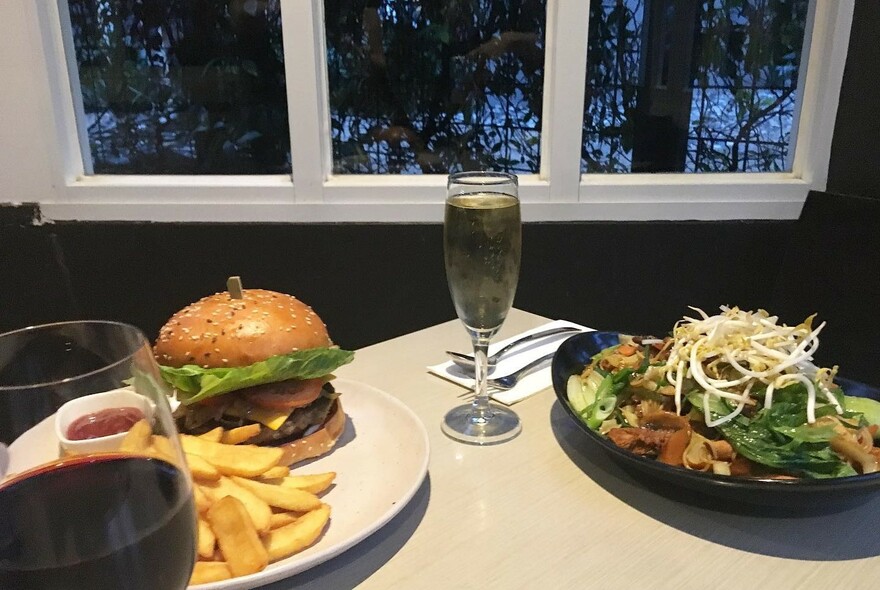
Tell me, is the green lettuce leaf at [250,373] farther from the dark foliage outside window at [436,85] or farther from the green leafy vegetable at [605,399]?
the dark foliage outside window at [436,85]

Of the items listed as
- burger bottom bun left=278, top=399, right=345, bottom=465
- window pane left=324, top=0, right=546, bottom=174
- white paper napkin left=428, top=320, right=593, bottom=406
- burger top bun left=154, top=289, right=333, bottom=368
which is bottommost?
white paper napkin left=428, top=320, right=593, bottom=406

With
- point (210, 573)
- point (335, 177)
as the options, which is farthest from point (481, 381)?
point (335, 177)

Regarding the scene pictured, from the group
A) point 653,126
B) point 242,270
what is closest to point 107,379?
point 242,270

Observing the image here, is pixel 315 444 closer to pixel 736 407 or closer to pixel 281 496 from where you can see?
pixel 281 496

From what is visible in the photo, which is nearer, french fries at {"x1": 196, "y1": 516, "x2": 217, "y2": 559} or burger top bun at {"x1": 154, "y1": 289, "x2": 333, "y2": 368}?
french fries at {"x1": 196, "y1": 516, "x2": 217, "y2": 559}

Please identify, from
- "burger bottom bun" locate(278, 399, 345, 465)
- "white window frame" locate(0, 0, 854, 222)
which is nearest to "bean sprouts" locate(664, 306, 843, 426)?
"burger bottom bun" locate(278, 399, 345, 465)

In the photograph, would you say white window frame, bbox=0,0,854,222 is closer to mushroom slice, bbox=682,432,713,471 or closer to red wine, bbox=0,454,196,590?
mushroom slice, bbox=682,432,713,471
